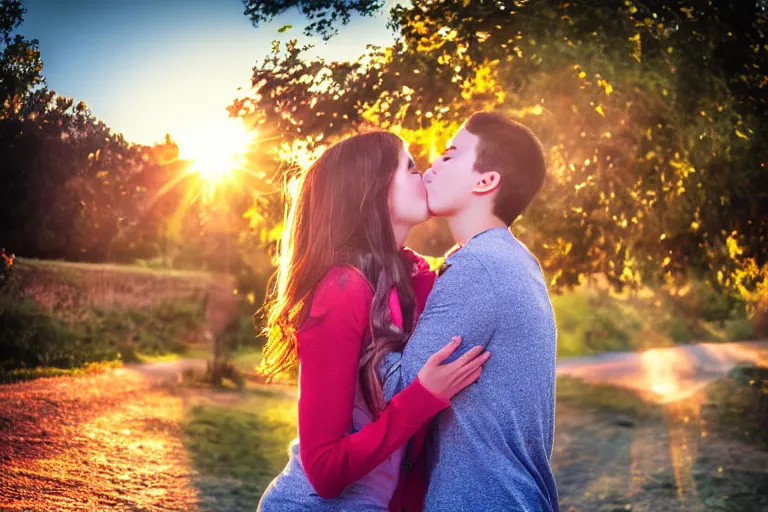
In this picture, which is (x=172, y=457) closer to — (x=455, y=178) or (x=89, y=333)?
(x=89, y=333)

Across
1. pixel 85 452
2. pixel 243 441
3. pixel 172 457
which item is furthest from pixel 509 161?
pixel 243 441

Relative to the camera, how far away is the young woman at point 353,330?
2.30m

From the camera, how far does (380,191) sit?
111 inches

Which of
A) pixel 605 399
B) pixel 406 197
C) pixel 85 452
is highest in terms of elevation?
pixel 406 197

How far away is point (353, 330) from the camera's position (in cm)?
238

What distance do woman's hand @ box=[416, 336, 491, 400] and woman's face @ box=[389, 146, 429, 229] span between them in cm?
75

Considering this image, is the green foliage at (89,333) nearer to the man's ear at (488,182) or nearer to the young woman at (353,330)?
the young woman at (353,330)

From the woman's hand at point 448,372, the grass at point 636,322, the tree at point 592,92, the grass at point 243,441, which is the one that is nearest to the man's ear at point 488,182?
the woman's hand at point 448,372

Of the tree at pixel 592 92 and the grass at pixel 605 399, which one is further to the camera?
the grass at pixel 605 399

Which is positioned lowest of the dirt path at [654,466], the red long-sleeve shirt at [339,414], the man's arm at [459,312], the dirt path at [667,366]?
the dirt path at [667,366]

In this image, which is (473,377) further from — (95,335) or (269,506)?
(95,335)

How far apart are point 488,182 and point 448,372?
34.2 inches

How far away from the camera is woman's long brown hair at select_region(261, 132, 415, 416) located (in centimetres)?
256

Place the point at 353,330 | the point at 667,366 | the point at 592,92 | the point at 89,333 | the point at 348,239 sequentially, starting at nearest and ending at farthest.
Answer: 1. the point at 353,330
2. the point at 348,239
3. the point at 592,92
4. the point at 89,333
5. the point at 667,366
